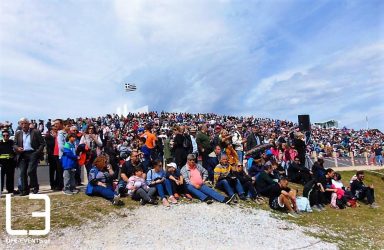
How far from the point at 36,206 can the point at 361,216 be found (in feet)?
34.6

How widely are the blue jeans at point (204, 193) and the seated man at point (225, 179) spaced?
0.67 metres

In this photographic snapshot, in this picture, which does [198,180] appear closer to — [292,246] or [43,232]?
[292,246]

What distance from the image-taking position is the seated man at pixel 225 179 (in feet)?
40.3

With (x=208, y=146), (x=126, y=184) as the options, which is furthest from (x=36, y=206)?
(x=208, y=146)

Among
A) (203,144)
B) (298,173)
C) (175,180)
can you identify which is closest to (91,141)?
(175,180)

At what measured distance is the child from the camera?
10648mm

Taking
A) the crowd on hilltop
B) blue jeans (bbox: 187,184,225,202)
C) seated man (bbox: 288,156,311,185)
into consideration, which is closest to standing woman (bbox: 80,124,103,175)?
the crowd on hilltop

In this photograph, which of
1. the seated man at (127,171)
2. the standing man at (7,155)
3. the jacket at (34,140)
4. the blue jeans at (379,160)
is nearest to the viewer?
the standing man at (7,155)

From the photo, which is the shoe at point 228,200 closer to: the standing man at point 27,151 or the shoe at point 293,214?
the shoe at point 293,214

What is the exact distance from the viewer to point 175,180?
451 inches

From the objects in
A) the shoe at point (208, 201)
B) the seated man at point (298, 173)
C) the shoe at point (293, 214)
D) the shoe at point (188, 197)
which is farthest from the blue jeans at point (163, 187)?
the seated man at point (298, 173)

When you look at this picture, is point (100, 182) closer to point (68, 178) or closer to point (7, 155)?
point (68, 178)

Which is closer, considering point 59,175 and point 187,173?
point 59,175

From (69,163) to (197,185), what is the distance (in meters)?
3.82
